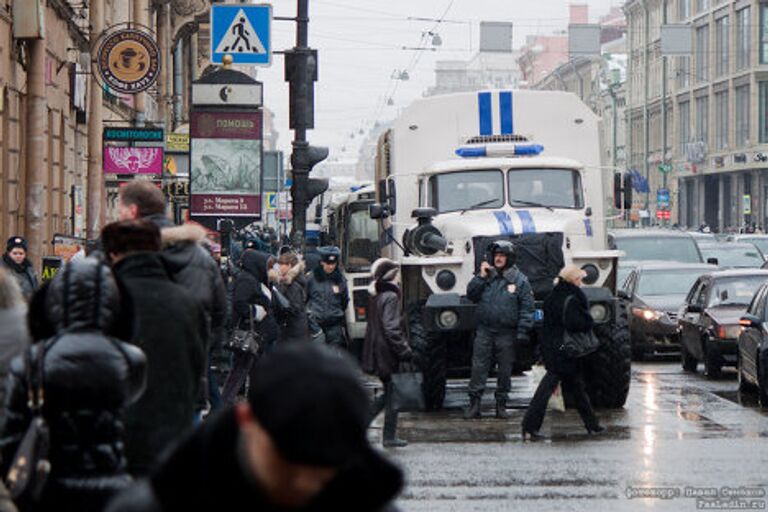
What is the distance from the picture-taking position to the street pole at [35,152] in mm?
27875

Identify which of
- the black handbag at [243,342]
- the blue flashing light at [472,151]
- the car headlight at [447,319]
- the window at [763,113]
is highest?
the window at [763,113]

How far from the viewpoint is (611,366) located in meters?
18.5

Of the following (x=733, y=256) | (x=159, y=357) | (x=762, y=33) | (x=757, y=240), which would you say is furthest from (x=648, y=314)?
(x=762, y=33)

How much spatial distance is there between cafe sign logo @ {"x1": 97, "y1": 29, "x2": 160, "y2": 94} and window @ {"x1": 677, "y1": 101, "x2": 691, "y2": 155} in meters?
72.8

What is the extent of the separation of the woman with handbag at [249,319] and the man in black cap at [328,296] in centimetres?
367

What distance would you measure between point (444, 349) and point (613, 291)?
1.94 meters

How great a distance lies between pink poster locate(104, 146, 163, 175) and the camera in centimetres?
3284

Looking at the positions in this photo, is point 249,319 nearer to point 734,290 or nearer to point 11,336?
point 734,290

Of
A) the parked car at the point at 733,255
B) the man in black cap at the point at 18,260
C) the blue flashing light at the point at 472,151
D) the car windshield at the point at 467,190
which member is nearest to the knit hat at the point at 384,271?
the car windshield at the point at 467,190

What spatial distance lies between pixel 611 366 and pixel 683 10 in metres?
86.9

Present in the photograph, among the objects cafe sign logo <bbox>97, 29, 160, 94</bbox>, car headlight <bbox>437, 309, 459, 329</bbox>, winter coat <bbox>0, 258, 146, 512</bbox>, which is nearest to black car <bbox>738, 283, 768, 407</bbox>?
car headlight <bbox>437, 309, 459, 329</bbox>

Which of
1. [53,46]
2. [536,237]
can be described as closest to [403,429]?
[536,237]

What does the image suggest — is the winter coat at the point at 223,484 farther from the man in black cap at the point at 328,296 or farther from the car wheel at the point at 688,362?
the car wheel at the point at 688,362

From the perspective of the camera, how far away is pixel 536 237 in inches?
745
